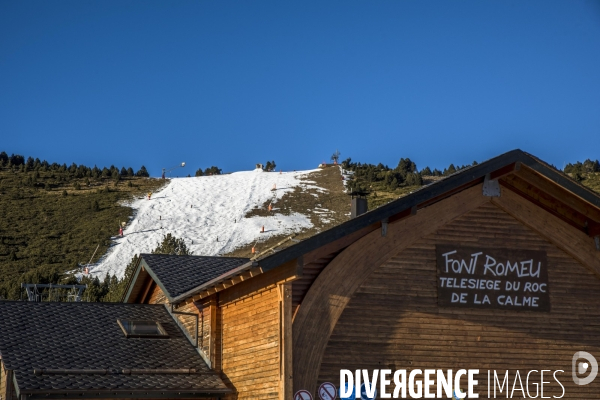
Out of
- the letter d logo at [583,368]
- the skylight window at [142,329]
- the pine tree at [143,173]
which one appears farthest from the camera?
the pine tree at [143,173]

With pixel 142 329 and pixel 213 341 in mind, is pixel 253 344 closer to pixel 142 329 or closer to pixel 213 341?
pixel 213 341

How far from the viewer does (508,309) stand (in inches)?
669

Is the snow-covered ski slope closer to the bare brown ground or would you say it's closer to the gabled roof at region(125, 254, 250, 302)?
the bare brown ground

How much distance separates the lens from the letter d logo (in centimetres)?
1709

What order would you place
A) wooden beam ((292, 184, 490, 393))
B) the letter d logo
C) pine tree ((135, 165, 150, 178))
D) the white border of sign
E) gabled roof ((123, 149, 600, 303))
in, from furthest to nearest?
pine tree ((135, 165, 150, 178)), the letter d logo, wooden beam ((292, 184, 490, 393)), gabled roof ((123, 149, 600, 303)), the white border of sign

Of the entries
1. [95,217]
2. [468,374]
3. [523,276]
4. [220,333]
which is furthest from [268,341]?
[95,217]

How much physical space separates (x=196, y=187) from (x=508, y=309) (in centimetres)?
8714

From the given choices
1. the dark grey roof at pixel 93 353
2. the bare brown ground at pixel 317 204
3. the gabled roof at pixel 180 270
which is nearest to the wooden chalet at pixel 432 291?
the dark grey roof at pixel 93 353

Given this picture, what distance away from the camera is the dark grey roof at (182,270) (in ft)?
65.9

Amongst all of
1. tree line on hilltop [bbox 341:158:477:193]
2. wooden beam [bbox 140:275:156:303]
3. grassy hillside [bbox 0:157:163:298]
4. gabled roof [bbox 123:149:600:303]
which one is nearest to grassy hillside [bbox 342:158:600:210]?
tree line on hilltop [bbox 341:158:477:193]

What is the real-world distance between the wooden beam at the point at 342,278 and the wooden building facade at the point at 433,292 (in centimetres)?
2

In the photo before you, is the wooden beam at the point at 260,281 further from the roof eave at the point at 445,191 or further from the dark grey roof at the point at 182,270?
the dark grey roof at the point at 182,270

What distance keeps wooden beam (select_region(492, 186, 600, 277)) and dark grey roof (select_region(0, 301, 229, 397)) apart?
23.4 ft

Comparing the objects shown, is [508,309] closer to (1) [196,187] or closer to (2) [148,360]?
(2) [148,360]
